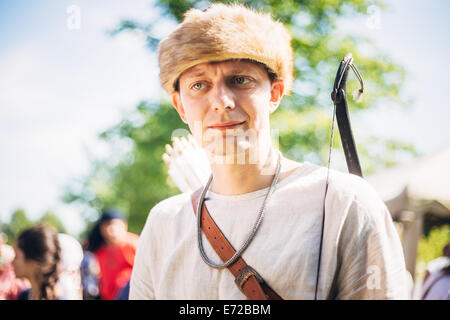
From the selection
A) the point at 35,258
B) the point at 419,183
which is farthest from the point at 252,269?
the point at 419,183

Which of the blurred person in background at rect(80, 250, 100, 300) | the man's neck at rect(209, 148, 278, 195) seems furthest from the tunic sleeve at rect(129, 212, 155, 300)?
the blurred person in background at rect(80, 250, 100, 300)

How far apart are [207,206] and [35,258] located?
216cm

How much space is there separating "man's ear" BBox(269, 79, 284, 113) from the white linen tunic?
27 centimetres

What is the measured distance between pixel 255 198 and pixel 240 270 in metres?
0.27

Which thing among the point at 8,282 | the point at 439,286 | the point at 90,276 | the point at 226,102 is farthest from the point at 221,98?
the point at 8,282

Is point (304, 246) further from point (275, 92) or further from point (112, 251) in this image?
point (112, 251)

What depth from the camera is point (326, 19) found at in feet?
20.7

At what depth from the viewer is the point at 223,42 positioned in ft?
4.70

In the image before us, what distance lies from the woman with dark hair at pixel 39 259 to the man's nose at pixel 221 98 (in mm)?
2377

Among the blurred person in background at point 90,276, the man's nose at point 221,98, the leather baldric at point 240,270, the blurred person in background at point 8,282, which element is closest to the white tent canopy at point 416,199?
the blurred person in background at point 90,276

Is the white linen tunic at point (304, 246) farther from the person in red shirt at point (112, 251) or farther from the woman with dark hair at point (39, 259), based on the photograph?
the person in red shirt at point (112, 251)

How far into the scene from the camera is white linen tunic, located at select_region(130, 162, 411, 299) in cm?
132
